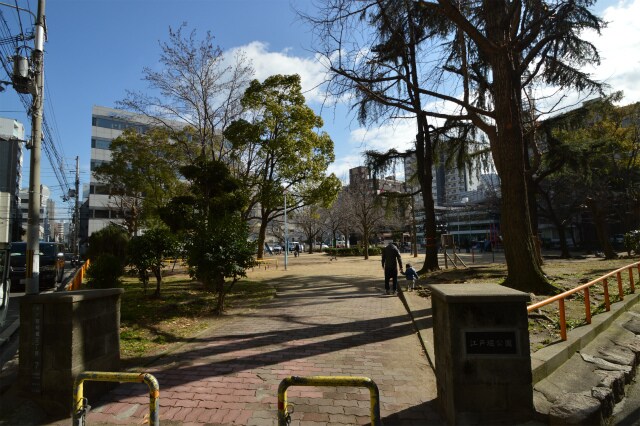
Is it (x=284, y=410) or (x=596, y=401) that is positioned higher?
(x=284, y=410)

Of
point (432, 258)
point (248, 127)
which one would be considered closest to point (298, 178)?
point (248, 127)

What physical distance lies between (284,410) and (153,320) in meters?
6.38

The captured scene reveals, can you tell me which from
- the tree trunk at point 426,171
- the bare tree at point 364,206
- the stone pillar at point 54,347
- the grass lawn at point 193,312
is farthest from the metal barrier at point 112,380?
the bare tree at point 364,206

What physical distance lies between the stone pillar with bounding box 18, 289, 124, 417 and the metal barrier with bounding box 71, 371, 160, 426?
3.12ft

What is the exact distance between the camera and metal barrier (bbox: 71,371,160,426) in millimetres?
3010

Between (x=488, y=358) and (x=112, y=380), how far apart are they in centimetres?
317

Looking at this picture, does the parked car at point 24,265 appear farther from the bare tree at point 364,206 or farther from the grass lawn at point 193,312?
the bare tree at point 364,206

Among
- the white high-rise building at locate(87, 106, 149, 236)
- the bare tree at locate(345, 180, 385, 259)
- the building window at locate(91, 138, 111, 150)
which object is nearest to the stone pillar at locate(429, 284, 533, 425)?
the bare tree at locate(345, 180, 385, 259)

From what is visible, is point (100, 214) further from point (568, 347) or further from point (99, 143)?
point (568, 347)

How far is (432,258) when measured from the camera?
16812 millimetres

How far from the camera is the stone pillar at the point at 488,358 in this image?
11.3 ft

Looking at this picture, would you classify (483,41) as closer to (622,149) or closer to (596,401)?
(596,401)

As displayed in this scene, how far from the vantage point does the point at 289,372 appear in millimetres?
5109

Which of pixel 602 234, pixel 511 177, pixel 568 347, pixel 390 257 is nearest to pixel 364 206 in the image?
pixel 602 234
